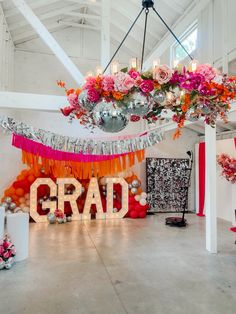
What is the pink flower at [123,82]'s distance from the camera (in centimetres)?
200

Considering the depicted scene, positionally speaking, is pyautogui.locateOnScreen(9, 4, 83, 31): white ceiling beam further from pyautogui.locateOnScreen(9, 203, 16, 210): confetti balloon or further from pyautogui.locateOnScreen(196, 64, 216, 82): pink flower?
pyautogui.locateOnScreen(196, 64, 216, 82): pink flower

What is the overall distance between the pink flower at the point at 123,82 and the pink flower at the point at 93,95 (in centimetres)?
25

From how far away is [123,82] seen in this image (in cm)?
201

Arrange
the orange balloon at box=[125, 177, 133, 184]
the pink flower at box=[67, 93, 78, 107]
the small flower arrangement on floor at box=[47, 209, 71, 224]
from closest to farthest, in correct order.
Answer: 1. the pink flower at box=[67, 93, 78, 107]
2. the small flower arrangement on floor at box=[47, 209, 71, 224]
3. the orange balloon at box=[125, 177, 133, 184]

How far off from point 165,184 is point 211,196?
3847mm

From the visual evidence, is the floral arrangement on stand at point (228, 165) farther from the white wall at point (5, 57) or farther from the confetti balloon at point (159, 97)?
the white wall at point (5, 57)

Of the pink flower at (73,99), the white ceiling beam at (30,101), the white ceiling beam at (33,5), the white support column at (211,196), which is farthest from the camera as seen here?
the white ceiling beam at (33,5)

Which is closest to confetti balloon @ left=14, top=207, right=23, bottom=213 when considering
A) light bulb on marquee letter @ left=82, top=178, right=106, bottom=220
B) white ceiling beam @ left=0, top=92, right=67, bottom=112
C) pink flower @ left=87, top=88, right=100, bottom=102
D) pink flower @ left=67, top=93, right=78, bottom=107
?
light bulb on marquee letter @ left=82, top=178, right=106, bottom=220

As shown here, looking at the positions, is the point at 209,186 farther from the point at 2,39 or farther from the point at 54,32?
the point at 54,32

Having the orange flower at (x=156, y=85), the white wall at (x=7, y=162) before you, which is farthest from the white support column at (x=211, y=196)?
the white wall at (x=7, y=162)

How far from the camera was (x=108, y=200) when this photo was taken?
7492 millimetres

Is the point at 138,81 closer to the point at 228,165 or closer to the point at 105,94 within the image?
the point at 105,94

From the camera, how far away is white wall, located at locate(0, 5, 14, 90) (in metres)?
5.92

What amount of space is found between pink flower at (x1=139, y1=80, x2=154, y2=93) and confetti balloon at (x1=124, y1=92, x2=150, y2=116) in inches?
2.6
